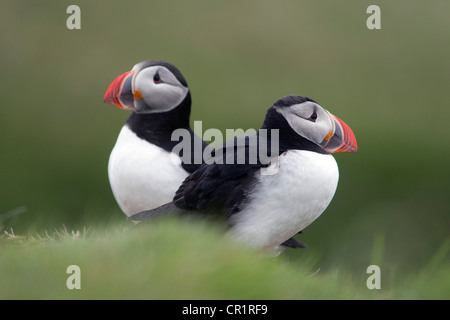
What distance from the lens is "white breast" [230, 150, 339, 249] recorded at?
153 inches

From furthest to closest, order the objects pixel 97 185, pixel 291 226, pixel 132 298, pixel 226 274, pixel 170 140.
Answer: pixel 97 185, pixel 170 140, pixel 291 226, pixel 226 274, pixel 132 298

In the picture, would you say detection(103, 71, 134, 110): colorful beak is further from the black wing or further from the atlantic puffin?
the black wing

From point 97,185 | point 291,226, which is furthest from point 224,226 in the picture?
point 97,185

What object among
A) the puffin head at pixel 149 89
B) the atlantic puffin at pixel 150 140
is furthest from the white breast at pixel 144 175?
the puffin head at pixel 149 89

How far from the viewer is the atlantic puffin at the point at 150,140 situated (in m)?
4.80

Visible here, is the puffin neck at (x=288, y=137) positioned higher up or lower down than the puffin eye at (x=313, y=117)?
lower down

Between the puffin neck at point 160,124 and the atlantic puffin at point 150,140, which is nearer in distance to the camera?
the atlantic puffin at point 150,140

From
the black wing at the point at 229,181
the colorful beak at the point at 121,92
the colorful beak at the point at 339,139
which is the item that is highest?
the colorful beak at the point at 121,92

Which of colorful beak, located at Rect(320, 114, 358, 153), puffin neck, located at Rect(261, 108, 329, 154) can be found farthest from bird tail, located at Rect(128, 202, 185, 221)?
colorful beak, located at Rect(320, 114, 358, 153)

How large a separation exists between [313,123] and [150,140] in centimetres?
127

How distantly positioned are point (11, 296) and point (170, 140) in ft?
6.88

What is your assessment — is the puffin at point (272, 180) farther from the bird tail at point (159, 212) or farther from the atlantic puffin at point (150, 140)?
the atlantic puffin at point (150, 140)
